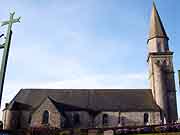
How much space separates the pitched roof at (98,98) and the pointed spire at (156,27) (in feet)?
33.9

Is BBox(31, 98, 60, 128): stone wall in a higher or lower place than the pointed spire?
lower

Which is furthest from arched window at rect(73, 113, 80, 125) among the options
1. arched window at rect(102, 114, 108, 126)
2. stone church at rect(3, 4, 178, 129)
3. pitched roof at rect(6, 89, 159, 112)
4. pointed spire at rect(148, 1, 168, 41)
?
pointed spire at rect(148, 1, 168, 41)

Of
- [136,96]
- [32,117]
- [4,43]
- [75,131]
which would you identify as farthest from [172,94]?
[4,43]

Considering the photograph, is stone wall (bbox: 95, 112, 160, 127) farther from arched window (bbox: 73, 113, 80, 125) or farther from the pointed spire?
the pointed spire

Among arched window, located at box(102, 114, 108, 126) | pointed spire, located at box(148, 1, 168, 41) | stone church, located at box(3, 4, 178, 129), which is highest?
pointed spire, located at box(148, 1, 168, 41)

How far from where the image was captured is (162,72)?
4384 centimetres

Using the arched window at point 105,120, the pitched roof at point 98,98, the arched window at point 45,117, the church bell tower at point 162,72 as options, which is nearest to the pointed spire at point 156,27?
the church bell tower at point 162,72

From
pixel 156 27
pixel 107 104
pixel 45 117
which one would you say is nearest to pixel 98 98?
pixel 107 104

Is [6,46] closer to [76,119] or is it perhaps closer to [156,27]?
[76,119]

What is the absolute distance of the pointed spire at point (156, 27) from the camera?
45.9 meters

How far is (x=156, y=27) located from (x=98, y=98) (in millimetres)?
17220

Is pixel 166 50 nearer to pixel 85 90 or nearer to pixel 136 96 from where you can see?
pixel 136 96

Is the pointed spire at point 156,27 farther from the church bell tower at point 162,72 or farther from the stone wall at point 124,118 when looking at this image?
the stone wall at point 124,118

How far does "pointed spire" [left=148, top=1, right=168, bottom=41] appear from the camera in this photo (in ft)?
151
